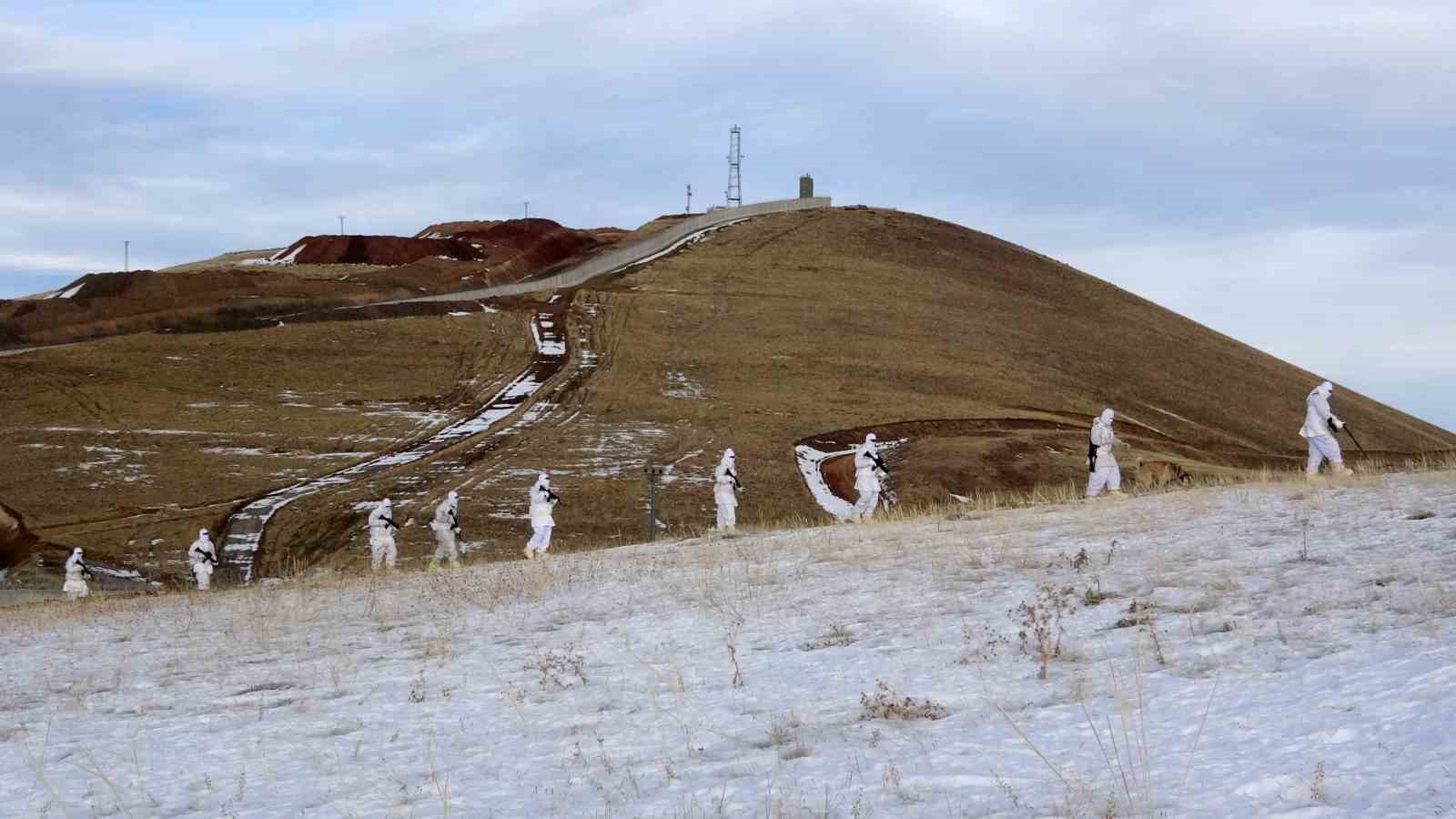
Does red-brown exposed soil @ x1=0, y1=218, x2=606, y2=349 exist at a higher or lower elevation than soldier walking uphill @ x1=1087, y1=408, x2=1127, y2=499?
higher

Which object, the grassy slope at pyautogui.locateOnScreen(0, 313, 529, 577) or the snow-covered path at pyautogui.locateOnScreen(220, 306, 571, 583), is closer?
the snow-covered path at pyautogui.locateOnScreen(220, 306, 571, 583)

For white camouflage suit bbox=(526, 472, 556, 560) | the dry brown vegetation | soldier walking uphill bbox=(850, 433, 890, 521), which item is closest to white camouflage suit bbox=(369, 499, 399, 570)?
white camouflage suit bbox=(526, 472, 556, 560)

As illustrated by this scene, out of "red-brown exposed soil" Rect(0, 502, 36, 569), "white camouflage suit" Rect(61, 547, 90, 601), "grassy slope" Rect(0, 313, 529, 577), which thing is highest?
"grassy slope" Rect(0, 313, 529, 577)

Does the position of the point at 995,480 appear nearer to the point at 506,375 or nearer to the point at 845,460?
the point at 845,460

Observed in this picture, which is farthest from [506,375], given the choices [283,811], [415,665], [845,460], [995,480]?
[283,811]

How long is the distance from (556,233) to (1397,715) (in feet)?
404

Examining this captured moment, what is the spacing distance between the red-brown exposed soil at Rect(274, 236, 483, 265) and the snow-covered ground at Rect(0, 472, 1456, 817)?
111 metres

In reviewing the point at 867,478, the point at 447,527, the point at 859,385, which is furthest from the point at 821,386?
the point at 447,527

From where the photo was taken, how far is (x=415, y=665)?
39.0 feet

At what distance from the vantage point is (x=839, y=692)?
9320mm

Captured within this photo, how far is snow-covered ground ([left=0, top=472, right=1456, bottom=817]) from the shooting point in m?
6.87

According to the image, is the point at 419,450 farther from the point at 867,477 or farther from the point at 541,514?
the point at 867,477

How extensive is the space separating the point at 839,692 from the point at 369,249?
122 m

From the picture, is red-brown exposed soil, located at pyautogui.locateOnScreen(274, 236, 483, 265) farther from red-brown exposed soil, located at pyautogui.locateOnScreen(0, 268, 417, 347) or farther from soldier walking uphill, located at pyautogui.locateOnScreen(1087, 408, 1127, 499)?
soldier walking uphill, located at pyautogui.locateOnScreen(1087, 408, 1127, 499)
